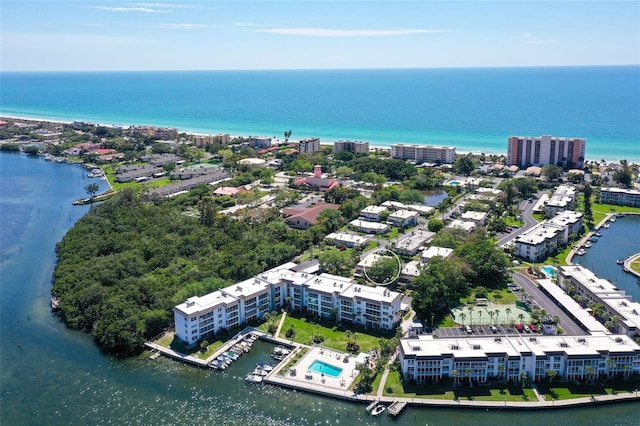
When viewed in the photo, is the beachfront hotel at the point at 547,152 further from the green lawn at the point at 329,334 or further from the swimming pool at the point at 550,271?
the green lawn at the point at 329,334

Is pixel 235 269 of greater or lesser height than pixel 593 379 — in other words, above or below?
above

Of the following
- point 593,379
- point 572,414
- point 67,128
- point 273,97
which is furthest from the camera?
point 273,97

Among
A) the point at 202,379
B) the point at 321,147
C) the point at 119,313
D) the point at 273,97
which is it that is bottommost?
the point at 202,379

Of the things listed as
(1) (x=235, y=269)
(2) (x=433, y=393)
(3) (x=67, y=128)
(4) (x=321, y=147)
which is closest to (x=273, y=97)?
(3) (x=67, y=128)

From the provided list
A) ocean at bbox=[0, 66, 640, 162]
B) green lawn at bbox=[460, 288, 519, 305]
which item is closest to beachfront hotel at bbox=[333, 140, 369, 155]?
ocean at bbox=[0, 66, 640, 162]

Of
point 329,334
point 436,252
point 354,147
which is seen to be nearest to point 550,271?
point 436,252

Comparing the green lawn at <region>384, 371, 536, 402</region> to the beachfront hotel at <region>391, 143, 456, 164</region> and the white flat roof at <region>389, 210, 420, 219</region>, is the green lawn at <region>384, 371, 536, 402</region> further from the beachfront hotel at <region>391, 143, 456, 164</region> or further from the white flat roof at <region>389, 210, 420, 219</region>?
the beachfront hotel at <region>391, 143, 456, 164</region>

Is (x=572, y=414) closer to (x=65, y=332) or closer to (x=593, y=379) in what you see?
(x=593, y=379)

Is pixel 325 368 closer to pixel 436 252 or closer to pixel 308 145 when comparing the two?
pixel 436 252
